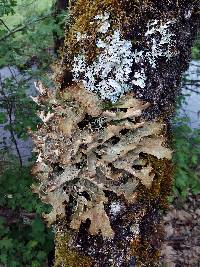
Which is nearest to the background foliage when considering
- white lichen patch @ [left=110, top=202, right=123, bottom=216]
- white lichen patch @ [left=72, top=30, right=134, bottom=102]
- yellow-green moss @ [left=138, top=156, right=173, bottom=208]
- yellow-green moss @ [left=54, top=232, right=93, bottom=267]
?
yellow-green moss @ [left=54, top=232, right=93, bottom=267]

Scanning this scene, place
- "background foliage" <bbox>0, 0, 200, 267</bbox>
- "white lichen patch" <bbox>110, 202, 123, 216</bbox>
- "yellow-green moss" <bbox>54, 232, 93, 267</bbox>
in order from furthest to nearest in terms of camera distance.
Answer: "background foliage" <bbox>0, 0, 200, 267</bbox>
"yellow-green moss" <bbox>54, 232, 93, 267</bbox>
"white lichen patch" <bbox>110, 202, 123, 216</bbox>

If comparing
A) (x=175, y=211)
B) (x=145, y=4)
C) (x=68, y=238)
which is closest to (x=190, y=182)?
(x=175, y=211)

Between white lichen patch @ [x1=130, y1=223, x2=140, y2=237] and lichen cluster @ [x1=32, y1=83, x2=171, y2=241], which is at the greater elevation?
lichen cluster @ [x1=32, y1=83, x2=171, y2=241]

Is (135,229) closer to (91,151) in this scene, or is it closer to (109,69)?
(91,151)

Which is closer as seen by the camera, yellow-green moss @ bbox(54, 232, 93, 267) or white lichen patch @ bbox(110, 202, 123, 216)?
white lichen patch @ bbox(110, 202, 123, 216)

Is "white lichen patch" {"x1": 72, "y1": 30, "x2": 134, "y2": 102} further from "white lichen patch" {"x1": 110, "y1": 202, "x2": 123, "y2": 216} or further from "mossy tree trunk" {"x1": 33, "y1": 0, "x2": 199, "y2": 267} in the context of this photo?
"white lichen patch" {"x1": 110, "y1": 202, "x2": 123, "y2": 216}

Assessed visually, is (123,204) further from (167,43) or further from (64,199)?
(167,43)

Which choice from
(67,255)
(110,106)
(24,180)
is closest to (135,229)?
(67,255)

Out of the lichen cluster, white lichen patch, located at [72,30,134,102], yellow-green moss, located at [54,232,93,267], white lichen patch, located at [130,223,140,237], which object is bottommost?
yellow-green moss, located at [54,232,93,267]
